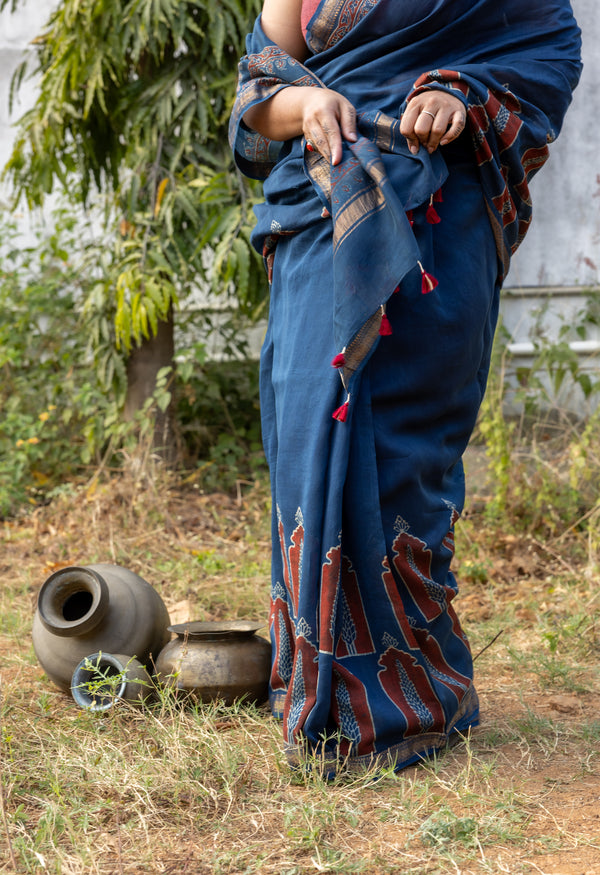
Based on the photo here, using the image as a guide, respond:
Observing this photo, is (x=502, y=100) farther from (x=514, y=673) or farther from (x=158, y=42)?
(x=158, y=42)

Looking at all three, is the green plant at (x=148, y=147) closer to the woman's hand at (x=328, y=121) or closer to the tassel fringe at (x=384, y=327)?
the woman's hand at (x=328, y=121)

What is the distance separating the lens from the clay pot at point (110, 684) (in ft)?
7.67

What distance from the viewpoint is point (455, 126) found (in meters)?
1.90

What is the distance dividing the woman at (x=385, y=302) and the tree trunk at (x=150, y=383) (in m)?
2.97

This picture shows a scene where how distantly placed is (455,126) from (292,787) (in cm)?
152

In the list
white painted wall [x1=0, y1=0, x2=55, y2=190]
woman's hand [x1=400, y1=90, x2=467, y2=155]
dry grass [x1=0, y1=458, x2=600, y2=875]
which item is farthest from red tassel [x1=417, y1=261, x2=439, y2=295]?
white painted wall [x1=0, y1=0, x2=55, y2=190]

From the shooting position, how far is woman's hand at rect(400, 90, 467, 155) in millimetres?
1892

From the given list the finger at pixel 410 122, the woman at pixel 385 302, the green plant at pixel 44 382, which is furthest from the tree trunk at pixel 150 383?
the finger at pixel 410 122

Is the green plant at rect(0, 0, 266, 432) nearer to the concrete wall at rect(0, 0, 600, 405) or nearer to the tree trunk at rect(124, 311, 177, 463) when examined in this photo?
the tree trunk at rect(124, 311, 177, 463)

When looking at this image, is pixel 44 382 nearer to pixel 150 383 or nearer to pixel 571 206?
pixel 150 383

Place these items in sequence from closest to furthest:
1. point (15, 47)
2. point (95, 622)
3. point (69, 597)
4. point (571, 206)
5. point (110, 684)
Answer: point (110, 684) → point (95, 622) → point (69, 597) → point (571, 206) → point (15, 47)

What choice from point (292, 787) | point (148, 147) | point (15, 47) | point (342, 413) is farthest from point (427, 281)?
point (15, 47)

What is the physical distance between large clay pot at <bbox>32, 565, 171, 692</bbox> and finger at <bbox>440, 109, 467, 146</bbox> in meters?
1.55

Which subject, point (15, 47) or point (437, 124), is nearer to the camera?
point (437, 124)
